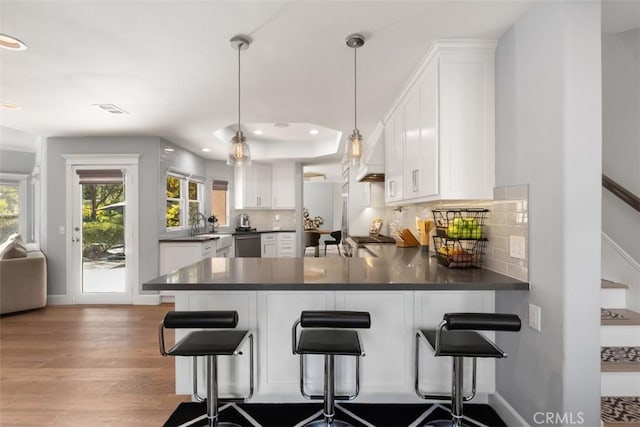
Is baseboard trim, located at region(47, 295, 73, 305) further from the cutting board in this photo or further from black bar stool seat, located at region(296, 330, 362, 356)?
the cutting board

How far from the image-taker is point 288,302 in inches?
85.0

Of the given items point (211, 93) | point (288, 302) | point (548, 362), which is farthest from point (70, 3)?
point (548, 362)

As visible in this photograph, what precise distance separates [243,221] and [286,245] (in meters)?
1.06

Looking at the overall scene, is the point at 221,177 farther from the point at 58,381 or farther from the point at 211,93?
the point at 58,381

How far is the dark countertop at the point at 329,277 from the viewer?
1742mm

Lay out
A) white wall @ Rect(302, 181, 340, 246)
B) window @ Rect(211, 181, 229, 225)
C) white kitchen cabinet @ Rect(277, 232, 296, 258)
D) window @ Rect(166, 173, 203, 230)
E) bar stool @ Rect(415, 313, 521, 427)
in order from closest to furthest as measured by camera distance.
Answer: bar stool @ Rect(415, 313, 521, 427) < window @ Rect(166, 173, 203, 230) < window @ Rect(211, 181, 229, 225) < white kitchen cabinet @ Rect(277, 232, 296, 258) < white wall @ Rect(302, 181, 340, 246)

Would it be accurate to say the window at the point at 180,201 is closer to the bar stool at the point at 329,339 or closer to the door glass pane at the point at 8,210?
the door glass pane at the point at 8,210

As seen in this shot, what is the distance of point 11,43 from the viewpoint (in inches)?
86.4

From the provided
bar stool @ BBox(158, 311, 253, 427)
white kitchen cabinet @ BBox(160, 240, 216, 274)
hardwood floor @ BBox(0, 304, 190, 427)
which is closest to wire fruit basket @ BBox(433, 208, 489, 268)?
bar stool @ BBox(158, 311, 253, 427)

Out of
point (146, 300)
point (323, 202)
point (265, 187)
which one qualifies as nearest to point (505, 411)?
point (146, 300)

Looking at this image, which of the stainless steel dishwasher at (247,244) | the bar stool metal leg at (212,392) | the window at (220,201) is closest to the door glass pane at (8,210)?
the window at (220,201)

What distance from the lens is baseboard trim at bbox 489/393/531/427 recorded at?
1.90 metres

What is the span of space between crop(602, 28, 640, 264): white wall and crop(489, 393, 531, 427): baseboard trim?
1.30 meters

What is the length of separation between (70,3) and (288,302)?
2.13m
